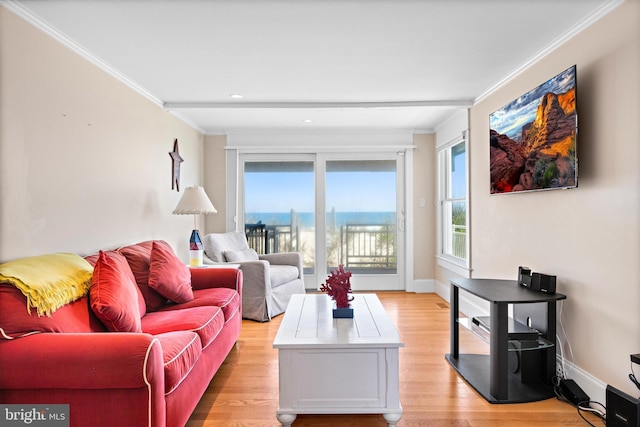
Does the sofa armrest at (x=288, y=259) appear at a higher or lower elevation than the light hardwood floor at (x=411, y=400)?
higher

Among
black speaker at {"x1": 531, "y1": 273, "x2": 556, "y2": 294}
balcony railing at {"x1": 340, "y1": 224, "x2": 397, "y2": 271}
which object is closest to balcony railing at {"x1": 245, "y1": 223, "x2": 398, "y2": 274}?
balcony railing at {"x1": 340, "y1": 224, "x2": 397, "y2": 271}

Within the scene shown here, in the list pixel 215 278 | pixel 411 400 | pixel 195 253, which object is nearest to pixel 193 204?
pixel 195 253

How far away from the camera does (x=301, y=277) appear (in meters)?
4.79

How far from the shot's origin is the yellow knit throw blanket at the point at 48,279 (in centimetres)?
165

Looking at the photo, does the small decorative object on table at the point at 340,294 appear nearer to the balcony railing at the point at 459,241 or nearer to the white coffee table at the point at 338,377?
the white coffee table at the point at 338,377

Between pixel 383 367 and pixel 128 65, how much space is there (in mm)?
2763

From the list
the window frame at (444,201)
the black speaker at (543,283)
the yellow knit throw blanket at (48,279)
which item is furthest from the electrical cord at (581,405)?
the yellow knit throw blanket at (48,279)

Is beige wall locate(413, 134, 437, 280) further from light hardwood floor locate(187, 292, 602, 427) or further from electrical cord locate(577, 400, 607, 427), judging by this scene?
electrical cord locate(577, 400, 607, 427)

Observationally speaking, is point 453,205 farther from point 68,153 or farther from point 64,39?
point 64,39

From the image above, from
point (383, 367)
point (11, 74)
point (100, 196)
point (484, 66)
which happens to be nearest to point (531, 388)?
point (383, 367)

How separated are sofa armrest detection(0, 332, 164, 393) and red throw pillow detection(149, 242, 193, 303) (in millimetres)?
1086

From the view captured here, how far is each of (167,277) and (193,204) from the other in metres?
1.33

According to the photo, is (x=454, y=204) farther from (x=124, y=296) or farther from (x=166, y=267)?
(x=124, y=296)

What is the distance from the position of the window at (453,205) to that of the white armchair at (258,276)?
1.91 metres
